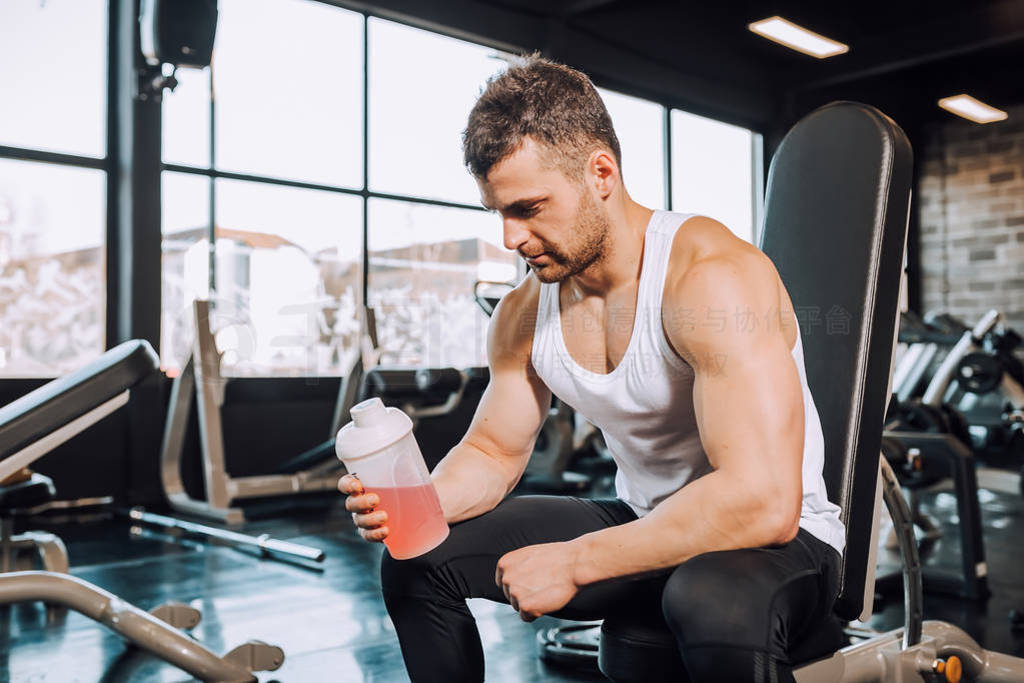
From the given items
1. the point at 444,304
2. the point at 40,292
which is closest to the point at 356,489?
the point at 40,292

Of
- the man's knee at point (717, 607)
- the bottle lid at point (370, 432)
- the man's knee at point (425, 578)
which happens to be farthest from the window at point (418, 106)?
the man's knee at point (717, 607)

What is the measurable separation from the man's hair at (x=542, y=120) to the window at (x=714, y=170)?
544cm

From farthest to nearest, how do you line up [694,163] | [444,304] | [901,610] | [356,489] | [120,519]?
[694,163] < [444,304] < [120,519] < [901,610] < [356,489]

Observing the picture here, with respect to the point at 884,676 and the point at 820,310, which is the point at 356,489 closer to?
the point at 820,310

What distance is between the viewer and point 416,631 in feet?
3.62

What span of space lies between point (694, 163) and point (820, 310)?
5.60 meters

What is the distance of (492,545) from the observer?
1131 millimetres

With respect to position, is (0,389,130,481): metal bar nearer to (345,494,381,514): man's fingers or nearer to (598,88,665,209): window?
(345,494,381,514): man's fingers

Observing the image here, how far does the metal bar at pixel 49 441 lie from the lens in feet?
4.79

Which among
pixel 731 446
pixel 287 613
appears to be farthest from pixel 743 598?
pixel 287 613

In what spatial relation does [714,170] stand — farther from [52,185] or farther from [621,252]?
[621,252]

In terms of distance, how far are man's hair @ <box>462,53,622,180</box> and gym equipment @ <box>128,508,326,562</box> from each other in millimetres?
1988

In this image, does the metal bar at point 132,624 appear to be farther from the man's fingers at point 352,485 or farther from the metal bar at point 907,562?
the metal bar at point 907,562

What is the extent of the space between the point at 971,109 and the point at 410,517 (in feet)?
25.2
